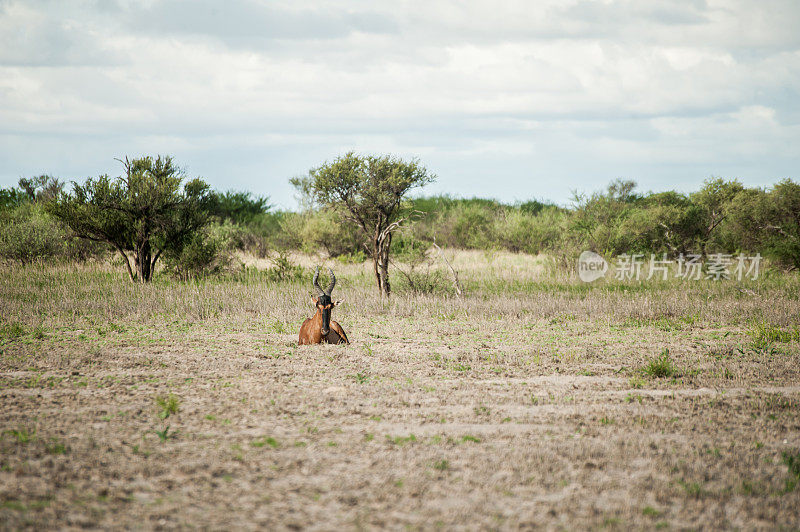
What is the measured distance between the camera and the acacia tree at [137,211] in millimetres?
16938

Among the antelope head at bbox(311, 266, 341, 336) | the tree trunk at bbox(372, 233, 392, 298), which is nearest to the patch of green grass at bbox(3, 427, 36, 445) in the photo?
the antelope head at bbox(311, 266, 341, 336)

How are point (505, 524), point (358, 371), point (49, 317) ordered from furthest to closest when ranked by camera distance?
point (49, 317) → point (358, 371) → point (505, 524)

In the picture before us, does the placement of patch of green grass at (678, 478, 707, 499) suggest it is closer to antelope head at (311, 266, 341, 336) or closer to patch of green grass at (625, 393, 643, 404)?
patch of green grass at (625, 393, 643, 404)

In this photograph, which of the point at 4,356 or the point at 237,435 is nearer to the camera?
the point at 237,435

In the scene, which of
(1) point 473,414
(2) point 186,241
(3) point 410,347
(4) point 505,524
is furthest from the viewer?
(2) point 186,241

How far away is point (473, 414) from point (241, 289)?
398 inches

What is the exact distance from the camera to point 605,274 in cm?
1992

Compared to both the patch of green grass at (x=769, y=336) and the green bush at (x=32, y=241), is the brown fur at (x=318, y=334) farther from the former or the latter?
the green bush at (x=32, y=241)

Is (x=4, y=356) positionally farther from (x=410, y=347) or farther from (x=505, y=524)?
(x=505, y=524)

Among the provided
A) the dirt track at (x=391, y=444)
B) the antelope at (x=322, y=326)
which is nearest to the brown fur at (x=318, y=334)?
the antelope at (x=322, y=326)

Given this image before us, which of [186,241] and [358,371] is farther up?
[186,241]

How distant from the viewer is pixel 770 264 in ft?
66.0

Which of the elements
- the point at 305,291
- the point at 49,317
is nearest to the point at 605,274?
the point at 305,291

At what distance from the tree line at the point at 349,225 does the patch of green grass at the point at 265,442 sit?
911 cm
